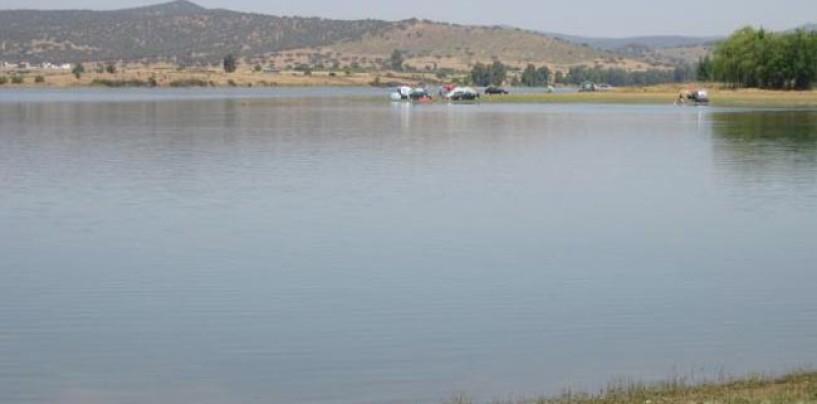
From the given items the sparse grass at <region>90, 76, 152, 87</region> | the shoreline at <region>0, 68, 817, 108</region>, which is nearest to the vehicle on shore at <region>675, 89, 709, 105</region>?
the shoreline at <region>0, 68, 817, 108</region>

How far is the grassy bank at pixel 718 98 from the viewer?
340ft

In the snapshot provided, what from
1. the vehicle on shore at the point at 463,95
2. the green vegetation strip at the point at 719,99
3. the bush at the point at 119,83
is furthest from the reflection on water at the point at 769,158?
the bush at the point at 119,83

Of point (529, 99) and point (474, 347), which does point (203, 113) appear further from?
point (474, 347)

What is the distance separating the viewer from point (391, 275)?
20.0m

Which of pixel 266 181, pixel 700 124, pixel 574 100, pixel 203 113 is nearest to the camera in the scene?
pixel 266 181

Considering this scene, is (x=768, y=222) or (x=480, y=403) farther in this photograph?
(x=768, y=222)

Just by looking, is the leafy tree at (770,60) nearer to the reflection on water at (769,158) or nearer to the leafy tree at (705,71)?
the leafy tree at (705,71)

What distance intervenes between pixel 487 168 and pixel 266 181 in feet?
25.2

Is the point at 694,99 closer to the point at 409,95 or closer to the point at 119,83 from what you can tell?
the point at 409,95

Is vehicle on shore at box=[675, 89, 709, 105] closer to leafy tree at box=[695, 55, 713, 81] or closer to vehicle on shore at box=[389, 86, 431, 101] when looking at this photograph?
vehicle on shore at box=[389, 86, 431, 101]

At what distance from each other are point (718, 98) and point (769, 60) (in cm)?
730

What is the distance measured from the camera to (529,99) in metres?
116

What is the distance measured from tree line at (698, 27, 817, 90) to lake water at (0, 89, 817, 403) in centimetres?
7686

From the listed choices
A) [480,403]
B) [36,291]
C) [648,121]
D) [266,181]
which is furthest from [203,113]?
[480,403]
